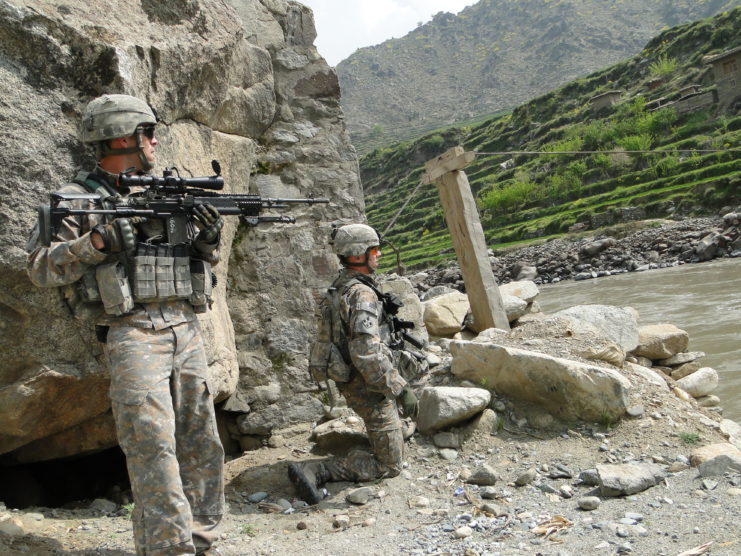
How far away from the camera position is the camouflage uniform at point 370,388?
3.88 m

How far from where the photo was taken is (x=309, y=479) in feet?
12.7

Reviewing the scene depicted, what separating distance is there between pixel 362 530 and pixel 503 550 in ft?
2.57

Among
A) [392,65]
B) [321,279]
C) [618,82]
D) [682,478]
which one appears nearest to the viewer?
[682,478]

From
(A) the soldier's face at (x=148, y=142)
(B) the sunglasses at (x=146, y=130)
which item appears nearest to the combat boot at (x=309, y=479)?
(A) the soldier's face at (x=148, y=142)

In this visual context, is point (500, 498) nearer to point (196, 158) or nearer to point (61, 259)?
point (61, 259)

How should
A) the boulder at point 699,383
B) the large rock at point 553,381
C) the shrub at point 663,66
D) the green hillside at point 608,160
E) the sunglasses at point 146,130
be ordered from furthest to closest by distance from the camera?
the shrub at point 663,66, the green hillside at point 608,160, the boulder at point 699,383, the large rock at point 553,381, the sunglasses at point 146,130

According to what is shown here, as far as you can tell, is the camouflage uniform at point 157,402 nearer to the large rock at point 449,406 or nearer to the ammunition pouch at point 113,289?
the ammunition pouch at point 113,289

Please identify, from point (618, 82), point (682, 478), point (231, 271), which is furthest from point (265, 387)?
point (618, 82)

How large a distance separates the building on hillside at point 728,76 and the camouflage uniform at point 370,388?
1475 inches

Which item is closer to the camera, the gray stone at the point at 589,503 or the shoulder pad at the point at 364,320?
the gray stone at the point at 589,503

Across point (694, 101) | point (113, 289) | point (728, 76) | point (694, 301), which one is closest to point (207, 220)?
point (113, 289)

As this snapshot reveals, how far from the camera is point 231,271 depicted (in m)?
4.98

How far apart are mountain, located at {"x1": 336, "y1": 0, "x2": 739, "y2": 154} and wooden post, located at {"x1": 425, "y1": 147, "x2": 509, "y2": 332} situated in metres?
105

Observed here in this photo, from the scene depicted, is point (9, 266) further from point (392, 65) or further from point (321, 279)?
point (392, 65)
